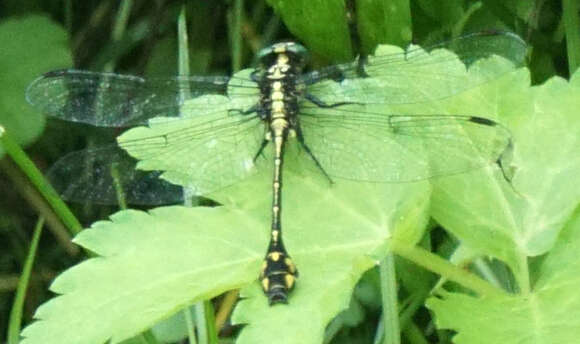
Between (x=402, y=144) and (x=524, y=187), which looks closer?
(x=524, y=187)

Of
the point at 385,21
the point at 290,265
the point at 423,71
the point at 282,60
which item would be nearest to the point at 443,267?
the point at 290,265

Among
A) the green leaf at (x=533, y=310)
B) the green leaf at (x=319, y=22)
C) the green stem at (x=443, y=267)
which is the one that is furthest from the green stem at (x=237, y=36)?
the green leaf at (x=533, y=310)

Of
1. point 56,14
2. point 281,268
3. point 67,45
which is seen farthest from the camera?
point 56,14

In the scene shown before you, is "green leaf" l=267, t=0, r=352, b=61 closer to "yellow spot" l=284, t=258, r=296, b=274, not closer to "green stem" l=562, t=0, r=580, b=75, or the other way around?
"green stem" l=562, t=0, r=580, b=75

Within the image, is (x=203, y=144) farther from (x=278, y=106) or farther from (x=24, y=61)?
(x=24, y=61)

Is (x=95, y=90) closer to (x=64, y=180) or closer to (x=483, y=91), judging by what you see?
(x=64, y=180)

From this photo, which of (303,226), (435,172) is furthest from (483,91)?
(303,226)

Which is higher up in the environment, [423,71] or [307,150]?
[423,71]
